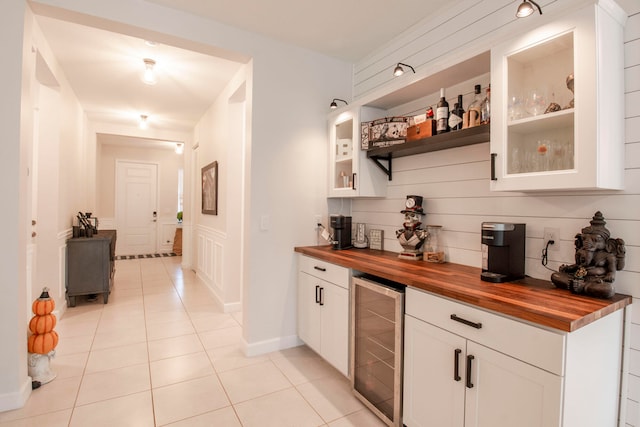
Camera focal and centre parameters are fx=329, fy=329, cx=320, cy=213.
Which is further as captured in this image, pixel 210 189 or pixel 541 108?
pixel 210 189

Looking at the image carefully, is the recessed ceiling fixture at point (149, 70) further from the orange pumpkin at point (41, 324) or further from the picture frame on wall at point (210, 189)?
the orange pumpkin at point (41, 324)

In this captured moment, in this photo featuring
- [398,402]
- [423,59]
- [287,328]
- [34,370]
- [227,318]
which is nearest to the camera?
[398,402]

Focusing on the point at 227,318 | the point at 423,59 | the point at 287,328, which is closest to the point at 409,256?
the point at 287,328

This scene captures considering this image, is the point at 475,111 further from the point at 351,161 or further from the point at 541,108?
the point at 351,161

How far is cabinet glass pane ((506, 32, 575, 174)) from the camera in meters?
1.51

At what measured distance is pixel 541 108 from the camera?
1.61 m

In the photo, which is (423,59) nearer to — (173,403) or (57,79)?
(173,403)

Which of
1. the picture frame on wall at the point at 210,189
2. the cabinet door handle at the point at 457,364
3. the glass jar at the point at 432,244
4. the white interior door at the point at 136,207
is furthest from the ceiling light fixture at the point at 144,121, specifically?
the cabinet door handle at the point at 457,364

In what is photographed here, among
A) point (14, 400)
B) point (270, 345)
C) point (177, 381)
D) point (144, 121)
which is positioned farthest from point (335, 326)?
point (144, 121)

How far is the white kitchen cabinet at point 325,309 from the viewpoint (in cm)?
233

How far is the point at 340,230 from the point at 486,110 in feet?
4.78

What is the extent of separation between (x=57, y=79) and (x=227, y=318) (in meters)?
3.07

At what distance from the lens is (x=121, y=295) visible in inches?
181

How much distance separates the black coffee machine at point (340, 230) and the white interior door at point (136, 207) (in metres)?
7.02
